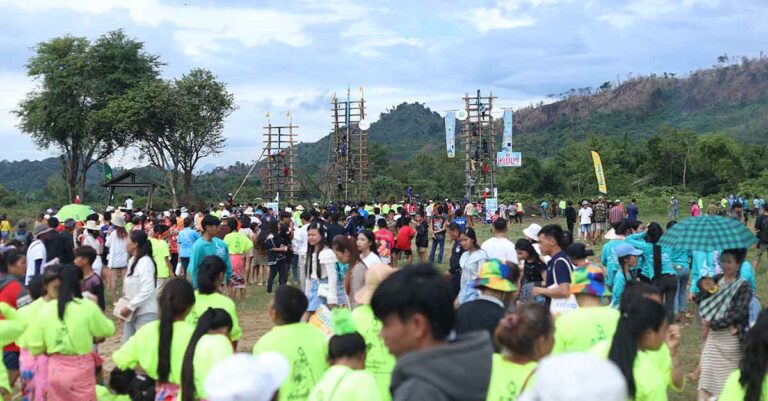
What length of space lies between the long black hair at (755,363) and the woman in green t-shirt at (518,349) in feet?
2.97

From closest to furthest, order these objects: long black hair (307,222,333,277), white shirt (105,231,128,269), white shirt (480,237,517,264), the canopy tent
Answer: white shirt (480,237,517,264) → long black hair (307,222,333,277) → white shirt (105,231,128,269) → the canopy tent

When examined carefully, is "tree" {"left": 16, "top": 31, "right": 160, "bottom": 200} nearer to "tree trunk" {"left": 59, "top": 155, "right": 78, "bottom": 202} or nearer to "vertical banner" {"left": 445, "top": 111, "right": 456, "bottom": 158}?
"tree trunk" {"left": 59, "top": 155, "right": 78, "bottom": 202}

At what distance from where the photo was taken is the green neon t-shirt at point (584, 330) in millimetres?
4820

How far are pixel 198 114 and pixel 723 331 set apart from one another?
34430 millimetres

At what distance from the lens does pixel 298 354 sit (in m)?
4.65

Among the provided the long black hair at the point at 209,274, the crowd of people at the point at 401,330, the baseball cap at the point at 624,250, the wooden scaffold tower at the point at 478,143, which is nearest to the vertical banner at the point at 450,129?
the wooden scaffold tower at the point at 478,143

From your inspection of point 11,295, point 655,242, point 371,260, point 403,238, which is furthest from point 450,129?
point 11,295

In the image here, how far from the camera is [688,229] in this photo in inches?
319

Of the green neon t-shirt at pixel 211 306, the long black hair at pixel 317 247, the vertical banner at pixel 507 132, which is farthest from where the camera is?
the vertical banner at pixel 507 132

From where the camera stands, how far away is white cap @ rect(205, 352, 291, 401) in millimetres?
2762

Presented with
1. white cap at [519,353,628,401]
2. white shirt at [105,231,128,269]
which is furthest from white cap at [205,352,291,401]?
white shirt at [105,231,128,269]

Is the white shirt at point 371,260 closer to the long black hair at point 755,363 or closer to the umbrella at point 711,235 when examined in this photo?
the umbrella at point 711,235

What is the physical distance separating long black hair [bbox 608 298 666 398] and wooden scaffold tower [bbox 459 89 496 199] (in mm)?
33224

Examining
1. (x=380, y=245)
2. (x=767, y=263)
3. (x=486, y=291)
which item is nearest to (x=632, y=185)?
(x=767, y=263)
